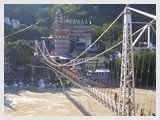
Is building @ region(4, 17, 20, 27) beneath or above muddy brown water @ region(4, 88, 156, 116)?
above

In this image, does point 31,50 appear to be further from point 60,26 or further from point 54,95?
point 54,95

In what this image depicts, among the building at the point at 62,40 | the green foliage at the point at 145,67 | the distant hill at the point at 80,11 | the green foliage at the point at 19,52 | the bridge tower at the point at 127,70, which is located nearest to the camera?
the bridge tower at the point at 127,70

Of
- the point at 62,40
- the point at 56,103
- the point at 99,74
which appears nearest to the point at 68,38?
the point at 62,40

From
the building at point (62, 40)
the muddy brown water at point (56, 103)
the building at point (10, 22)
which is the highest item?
the building at point (10, 22)

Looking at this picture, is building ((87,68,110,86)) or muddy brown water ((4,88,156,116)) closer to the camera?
muddy brown water ((4,88,156,116))

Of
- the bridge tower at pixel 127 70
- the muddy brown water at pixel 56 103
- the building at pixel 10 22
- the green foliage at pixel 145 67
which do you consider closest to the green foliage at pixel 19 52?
the muddy brown water at pixel 56 103

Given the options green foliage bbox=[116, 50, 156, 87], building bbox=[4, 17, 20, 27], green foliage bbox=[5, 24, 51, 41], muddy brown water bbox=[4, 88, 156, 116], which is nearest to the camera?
muddy brown water bbox=[4, 88, 156, 116]

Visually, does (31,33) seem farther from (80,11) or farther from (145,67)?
(145,67)

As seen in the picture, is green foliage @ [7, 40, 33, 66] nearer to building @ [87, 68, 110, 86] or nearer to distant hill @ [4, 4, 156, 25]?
building @ [87, 68, 110, 86]

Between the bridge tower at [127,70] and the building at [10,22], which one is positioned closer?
the bridge tower at [127,70]

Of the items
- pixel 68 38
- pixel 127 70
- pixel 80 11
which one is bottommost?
pixel 127 70

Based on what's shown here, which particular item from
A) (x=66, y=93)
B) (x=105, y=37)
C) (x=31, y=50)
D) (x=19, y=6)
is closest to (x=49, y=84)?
(x=66, y=93)

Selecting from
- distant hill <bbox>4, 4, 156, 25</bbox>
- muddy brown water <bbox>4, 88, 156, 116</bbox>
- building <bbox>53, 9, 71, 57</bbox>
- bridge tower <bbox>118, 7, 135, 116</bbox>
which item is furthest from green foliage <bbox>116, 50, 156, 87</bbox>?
distant hill <bbox>4, 4, 156, 25</bbox>

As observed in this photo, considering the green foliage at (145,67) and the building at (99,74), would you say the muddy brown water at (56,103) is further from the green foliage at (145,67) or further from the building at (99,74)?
the building at (99,74)
